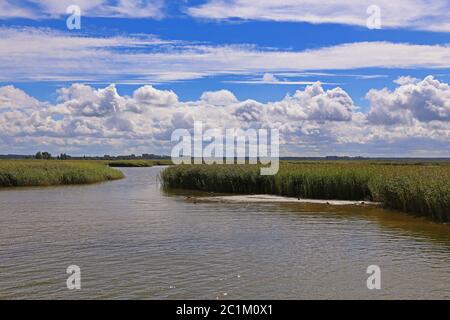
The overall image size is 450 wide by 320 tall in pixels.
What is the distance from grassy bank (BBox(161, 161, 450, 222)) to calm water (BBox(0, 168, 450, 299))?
1.02 m

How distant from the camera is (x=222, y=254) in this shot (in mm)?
15383

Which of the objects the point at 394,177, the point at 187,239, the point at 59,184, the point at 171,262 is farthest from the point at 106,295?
the point at 59,184

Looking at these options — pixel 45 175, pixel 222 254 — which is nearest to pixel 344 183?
pixel 222 254

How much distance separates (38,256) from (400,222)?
1375cm

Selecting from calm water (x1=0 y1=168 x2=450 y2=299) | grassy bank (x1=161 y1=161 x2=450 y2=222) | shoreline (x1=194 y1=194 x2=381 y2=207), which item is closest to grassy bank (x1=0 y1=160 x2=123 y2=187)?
grassy bank (x1=161 y1=161 x2=450 y2=222)

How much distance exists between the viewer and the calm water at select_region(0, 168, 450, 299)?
1189 centimetres

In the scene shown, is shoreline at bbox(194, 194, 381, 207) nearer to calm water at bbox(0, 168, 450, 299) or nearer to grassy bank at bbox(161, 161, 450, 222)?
grassy bank at bbox(161, 161, 450, 222)

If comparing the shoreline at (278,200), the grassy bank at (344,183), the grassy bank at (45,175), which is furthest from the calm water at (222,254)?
the grassy bank at (45,175)

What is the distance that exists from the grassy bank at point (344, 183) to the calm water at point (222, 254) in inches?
40.0

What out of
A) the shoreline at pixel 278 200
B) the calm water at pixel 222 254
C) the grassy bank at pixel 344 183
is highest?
the grassy bank at pixel 344 183

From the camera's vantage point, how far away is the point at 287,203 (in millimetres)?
30938

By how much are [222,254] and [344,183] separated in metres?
18.3

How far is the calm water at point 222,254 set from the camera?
11.9 meters

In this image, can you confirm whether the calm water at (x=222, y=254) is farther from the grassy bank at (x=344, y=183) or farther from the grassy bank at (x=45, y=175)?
the grassy bank at (x=45, y=175)
